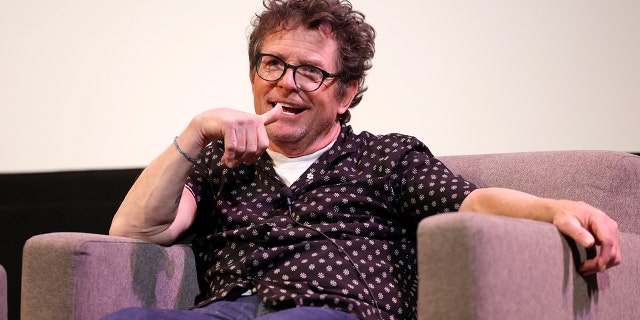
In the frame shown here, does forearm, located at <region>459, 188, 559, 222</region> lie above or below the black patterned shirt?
above

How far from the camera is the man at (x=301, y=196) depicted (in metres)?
1.53

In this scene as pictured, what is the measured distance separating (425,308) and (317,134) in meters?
0.76

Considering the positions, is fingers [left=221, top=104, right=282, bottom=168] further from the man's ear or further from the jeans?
the man's ear

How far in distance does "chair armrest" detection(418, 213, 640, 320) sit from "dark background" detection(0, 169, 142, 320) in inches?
52.9

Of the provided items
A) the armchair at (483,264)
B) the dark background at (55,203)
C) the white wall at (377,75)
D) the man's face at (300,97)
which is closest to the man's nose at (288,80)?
the man's face at (300,97)

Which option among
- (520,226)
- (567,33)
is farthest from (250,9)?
(520,226)

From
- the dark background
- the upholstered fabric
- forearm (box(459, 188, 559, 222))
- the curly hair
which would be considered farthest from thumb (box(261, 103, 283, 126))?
the dark background

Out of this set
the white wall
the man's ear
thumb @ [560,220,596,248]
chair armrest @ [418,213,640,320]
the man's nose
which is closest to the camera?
chair armrest @ [418,213,640,320]

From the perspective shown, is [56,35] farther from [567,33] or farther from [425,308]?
[425,308]

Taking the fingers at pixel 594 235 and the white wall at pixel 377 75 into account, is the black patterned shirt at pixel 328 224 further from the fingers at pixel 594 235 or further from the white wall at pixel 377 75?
the white wall at pixel 377 75

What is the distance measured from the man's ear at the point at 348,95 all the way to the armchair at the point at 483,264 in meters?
0.25

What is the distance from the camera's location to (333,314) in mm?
1418

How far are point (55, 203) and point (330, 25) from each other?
0.98 meters

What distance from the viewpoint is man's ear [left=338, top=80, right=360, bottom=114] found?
6.25 feet
